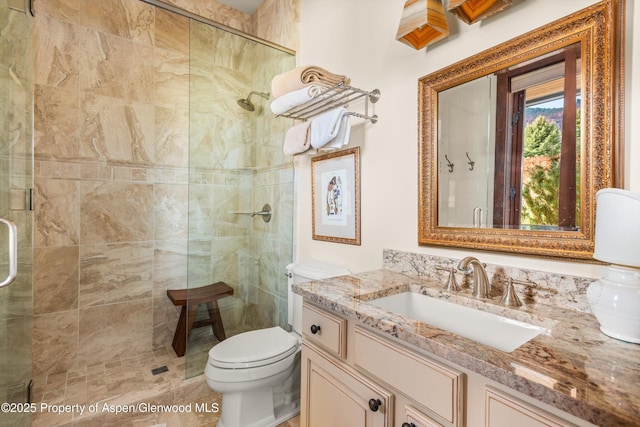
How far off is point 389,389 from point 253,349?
953mm

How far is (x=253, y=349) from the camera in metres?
1.61

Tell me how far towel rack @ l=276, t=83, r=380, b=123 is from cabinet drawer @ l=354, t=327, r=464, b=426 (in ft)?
3.56

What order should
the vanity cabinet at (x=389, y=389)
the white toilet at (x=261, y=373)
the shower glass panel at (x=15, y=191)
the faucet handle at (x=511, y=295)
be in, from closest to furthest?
the vanity cabinet at (x=389, y=389)
the faucet handle at (x=511, y=295)
the shower glass panel at (x=15, y=191)
the white toilet at (x=261, y=373)

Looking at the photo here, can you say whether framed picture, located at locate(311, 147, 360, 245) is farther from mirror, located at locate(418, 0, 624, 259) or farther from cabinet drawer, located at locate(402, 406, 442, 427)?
cabinet drawer, located at locate(402, 406, 442, 427)

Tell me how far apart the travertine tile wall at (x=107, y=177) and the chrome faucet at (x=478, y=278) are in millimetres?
1440

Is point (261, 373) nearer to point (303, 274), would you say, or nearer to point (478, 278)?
point (303, 274)

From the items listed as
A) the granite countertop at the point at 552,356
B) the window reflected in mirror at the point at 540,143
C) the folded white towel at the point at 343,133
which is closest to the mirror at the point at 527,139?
the window reflected in mirror at the point at 540,143

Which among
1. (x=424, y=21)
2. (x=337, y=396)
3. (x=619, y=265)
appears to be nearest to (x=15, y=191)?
(x=337, y=396)

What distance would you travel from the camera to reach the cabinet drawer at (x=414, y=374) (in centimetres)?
70

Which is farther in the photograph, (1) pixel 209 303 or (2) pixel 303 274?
(1) pixel 209 303

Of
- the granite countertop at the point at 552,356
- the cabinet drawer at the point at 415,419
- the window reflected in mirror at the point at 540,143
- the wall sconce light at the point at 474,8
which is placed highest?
the wall sconce light at the point at 474,8

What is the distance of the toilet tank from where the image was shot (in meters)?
1.72

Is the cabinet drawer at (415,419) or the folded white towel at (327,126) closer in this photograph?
the cabinet drawer at (415,419)

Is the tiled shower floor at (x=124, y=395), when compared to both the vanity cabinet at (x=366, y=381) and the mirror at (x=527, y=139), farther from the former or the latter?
the mirror at (x=527, y=139)
